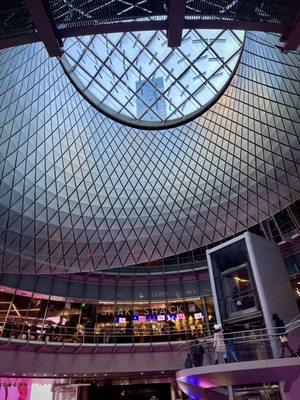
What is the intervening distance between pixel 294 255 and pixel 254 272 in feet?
41.9

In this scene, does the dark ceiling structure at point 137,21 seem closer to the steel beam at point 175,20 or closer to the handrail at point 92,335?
the steel beam at point 175,20

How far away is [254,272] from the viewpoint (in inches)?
1122

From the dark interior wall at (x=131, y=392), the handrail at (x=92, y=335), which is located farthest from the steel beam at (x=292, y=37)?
the dark interior wall at (x=131, y=392)

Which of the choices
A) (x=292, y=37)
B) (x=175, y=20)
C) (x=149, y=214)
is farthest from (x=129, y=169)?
(x=175, y=20)

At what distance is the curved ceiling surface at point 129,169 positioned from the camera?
31.9 metres

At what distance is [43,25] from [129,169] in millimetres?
33781

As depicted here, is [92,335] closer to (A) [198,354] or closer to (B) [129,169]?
(A) [198,354]

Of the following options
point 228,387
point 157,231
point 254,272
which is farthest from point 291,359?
point 157,231

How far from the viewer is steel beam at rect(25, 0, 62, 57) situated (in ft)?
27.1

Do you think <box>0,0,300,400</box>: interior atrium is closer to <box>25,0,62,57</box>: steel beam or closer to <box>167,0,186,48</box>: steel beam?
<box>167,0,186,48</box>: steel beam

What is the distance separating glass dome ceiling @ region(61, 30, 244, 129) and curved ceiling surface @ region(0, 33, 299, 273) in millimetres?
1333

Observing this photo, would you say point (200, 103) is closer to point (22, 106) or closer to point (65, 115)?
point (65, 115)

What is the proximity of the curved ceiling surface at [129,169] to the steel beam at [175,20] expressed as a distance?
22274 mm

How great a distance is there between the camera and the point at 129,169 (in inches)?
1676
